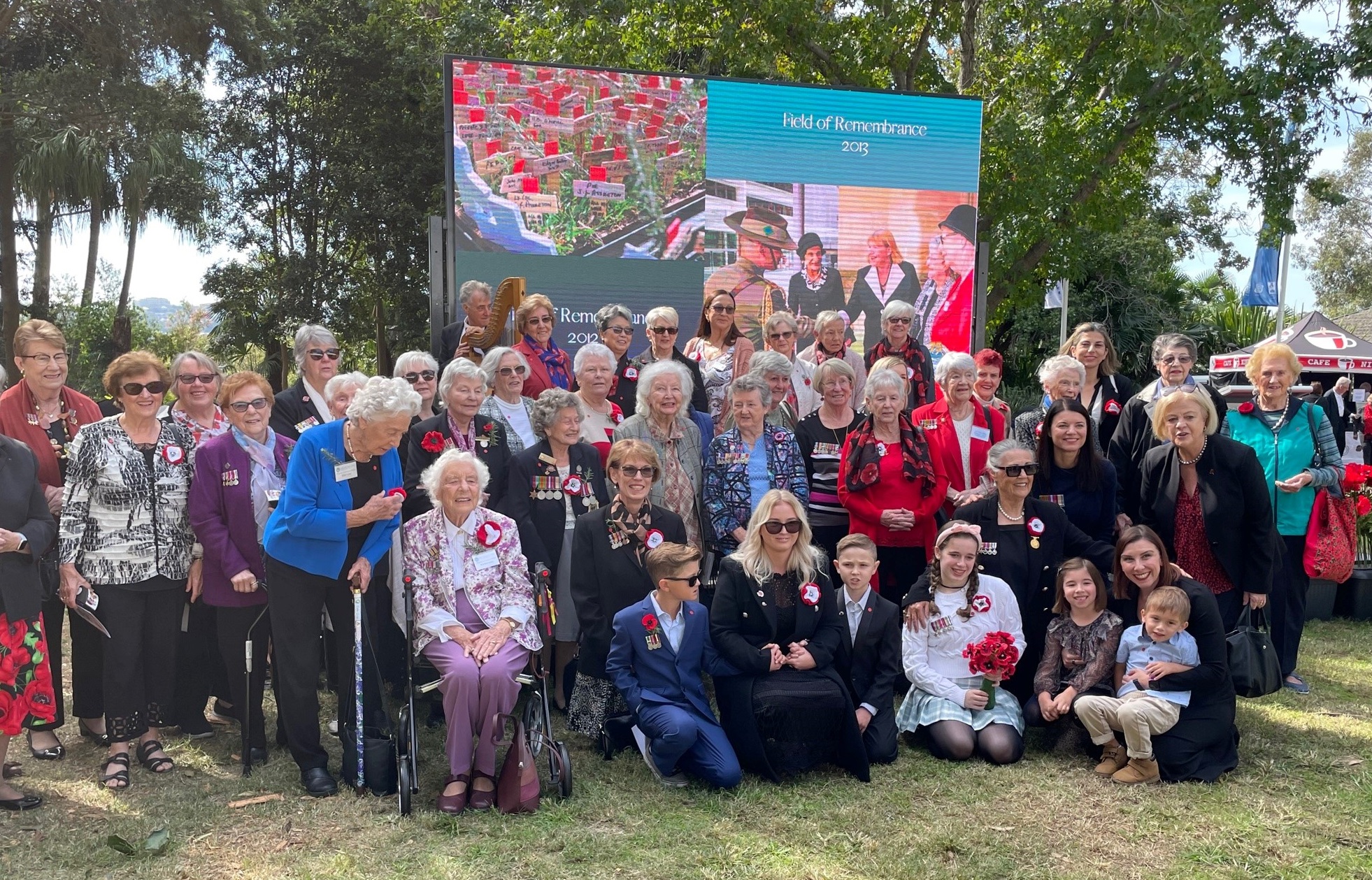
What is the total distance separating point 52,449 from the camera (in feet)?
16.1

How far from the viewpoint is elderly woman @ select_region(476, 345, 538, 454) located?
5453 mm

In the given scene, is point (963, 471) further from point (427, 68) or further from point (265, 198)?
point (265, 198)

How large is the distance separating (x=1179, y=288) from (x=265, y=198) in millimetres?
18448

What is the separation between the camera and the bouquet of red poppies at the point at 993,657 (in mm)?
4738

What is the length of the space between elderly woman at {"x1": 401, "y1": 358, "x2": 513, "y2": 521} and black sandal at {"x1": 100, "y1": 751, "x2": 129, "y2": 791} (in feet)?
4.99

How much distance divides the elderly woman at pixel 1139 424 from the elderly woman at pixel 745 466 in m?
1.73

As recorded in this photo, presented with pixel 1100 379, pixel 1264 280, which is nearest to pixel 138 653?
pixel 1100 379

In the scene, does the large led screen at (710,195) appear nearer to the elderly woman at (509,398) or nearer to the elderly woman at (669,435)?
the elderly woman at (509,398)

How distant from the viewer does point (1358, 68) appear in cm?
1223

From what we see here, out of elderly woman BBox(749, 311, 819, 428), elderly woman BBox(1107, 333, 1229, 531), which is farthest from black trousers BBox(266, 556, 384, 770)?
elderly woman BBox(1107, 333, 1229, 531)

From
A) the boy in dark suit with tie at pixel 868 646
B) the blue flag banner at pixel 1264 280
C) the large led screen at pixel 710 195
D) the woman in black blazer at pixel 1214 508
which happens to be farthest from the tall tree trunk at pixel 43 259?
the blue flag banner at pixel 1264 280

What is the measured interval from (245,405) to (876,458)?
2.96m

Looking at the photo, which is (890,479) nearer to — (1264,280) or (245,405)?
(245,405)

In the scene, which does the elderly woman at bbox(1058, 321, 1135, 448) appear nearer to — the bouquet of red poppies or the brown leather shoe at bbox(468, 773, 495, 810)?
the bouquet of red poppies
